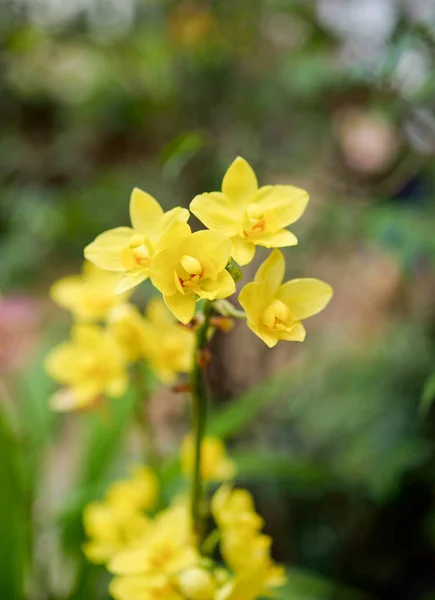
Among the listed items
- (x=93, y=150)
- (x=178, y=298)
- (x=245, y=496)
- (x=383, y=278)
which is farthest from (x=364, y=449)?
(x=93, y=150)

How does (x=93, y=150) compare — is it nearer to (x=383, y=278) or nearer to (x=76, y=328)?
(x=383, y=278)

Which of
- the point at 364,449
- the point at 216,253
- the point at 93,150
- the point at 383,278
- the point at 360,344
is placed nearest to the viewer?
the point at 216,253

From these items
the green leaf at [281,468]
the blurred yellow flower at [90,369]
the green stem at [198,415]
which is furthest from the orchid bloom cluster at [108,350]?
the green leaf at [281,468]

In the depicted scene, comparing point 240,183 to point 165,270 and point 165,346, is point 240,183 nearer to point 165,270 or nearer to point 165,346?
point 165,270

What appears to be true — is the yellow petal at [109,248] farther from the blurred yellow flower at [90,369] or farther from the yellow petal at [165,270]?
the blurred yellow flower at [90,369]

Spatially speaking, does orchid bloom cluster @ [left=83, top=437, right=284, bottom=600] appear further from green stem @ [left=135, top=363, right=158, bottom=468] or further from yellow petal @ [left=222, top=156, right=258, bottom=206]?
yellow petal @ [left=222, top=156, right=258, bottom=206]

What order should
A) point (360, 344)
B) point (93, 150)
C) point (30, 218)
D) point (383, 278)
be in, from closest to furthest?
point (360, 344) < point (30, 218) < point (383, 278) < point (93, 150)

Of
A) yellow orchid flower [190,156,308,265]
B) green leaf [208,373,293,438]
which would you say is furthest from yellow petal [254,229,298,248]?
green leaf [208,373,293,438]
